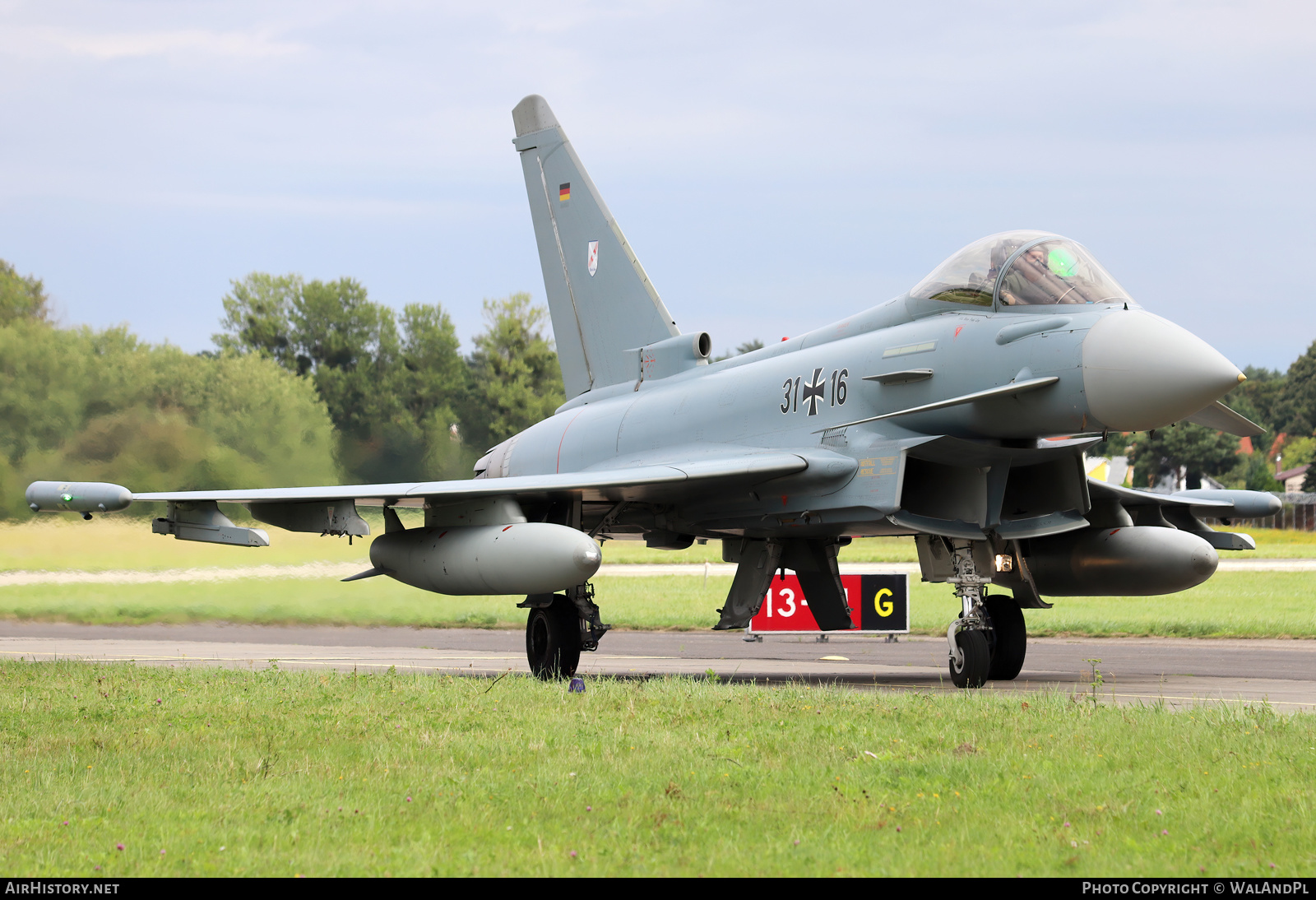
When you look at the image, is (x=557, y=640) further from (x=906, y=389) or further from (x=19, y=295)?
(x=19, y=295)

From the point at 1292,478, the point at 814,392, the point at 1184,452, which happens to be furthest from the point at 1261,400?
the point at 814,392

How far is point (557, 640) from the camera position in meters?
12.0

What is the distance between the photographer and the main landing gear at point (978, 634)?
10.2 metres

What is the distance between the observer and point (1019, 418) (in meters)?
9.81

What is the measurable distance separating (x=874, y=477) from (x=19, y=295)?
32846 mm

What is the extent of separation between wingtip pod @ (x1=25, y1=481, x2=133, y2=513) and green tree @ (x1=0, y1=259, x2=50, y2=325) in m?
17.9

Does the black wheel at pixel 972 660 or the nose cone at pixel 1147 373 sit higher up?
the nose cone at pixel 1147 373

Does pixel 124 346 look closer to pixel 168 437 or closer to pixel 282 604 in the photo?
pixel 168 437

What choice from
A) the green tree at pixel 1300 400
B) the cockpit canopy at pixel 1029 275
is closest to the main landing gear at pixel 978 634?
the cockpit canopy at pixel 1029 275

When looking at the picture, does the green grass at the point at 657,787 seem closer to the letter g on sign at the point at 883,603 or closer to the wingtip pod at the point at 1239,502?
the wingtip pod at the point at 1239,502

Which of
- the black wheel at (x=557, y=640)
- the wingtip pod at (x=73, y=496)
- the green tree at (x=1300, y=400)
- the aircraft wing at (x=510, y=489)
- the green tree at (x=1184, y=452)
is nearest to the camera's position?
the aircraft wing at (x=510, y=489)

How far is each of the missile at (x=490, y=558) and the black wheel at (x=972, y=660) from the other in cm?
307

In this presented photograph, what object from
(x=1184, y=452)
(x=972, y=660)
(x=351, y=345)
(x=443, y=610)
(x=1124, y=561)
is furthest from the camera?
(x=1184, y=452)

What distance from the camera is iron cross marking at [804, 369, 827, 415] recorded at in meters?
11.2
